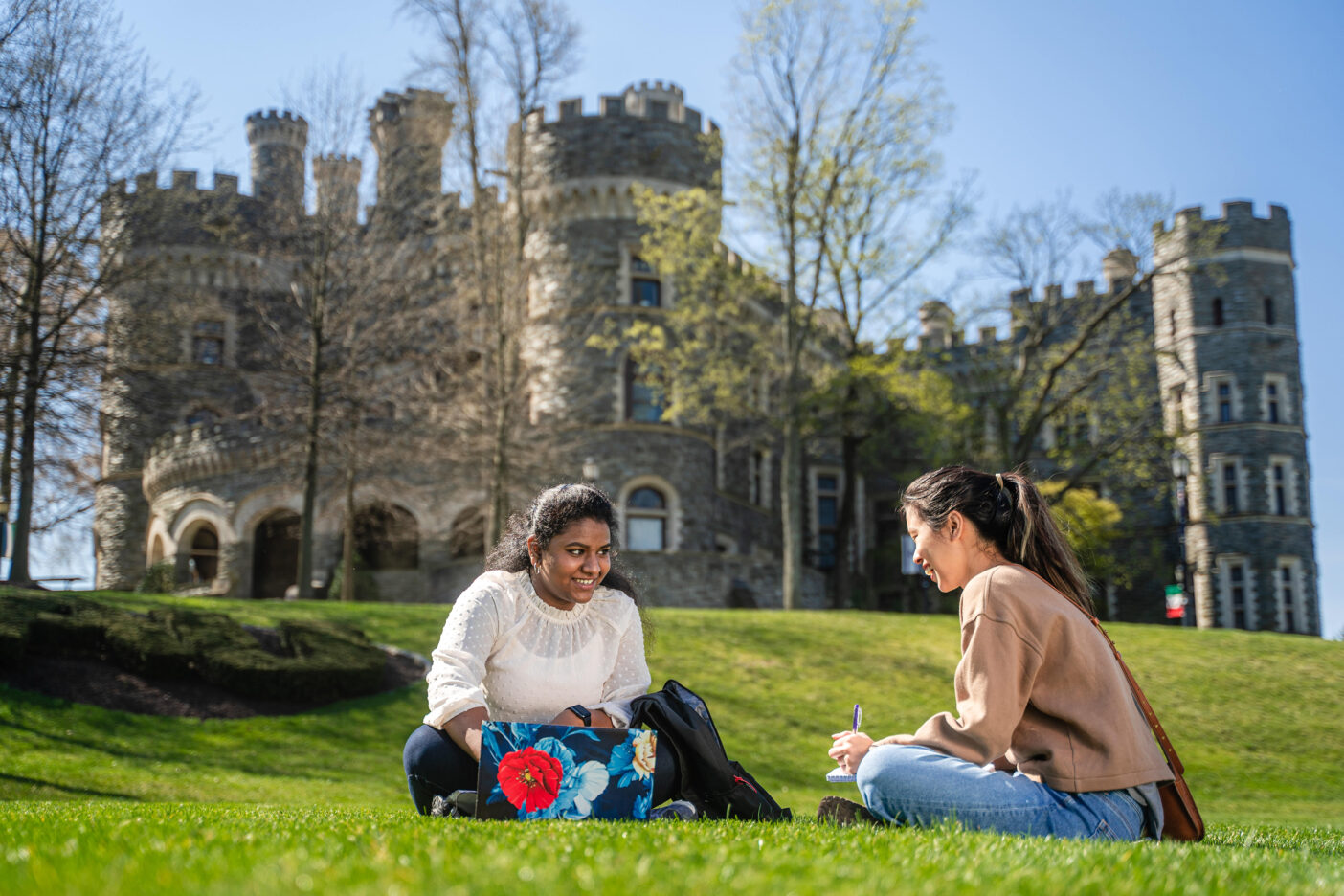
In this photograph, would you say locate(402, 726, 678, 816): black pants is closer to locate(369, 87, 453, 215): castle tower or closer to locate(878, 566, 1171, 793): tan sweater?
locate(878, 566, 1171, 793): tan sweater

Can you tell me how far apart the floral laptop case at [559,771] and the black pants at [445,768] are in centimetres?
28

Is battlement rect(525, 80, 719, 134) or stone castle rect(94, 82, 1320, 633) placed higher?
battlement rect(525, 80, 719, 134)

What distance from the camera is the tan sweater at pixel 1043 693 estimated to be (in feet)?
12.0

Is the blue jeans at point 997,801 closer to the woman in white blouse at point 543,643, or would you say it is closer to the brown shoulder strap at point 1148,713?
the brown shoulder strap at point 1148,713

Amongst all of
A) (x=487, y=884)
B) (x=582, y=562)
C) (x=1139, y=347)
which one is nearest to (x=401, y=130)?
(x=1139, y=347)

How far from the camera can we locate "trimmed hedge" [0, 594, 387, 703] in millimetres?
12617

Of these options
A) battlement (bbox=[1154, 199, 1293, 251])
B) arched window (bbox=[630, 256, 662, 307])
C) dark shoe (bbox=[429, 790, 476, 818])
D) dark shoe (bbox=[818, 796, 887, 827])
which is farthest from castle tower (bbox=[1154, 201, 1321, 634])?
dark shoe (bbox=[429, 790, 476, 818])

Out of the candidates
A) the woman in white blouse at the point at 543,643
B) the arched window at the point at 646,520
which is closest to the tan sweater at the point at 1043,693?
the woman in white blouse at the point at 543,643

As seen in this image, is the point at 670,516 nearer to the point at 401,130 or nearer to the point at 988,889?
the point at 401,130

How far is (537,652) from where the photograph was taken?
466 centimetres

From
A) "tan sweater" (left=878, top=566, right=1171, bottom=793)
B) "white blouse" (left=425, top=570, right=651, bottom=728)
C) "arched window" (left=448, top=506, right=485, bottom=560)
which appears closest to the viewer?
"tan sweater" (left=878, top=566, right=1171, bottom=793)

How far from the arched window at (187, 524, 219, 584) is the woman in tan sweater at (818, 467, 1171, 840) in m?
28.0

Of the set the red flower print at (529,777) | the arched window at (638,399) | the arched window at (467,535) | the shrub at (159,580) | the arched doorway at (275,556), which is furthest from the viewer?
the arched doorway at (275,556)

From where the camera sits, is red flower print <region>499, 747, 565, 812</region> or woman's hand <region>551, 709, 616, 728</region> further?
woman's hand <region>551, 709, 616, 728</region>
